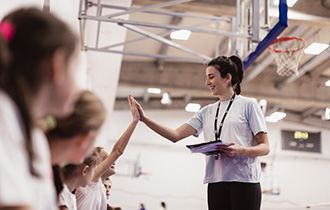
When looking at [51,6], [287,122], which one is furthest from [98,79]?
[287,122]

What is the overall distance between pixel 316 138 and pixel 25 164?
13803 mm

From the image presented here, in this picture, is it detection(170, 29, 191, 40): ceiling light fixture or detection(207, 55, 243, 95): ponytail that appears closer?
detection(207, 55, 243, 95): ponytail

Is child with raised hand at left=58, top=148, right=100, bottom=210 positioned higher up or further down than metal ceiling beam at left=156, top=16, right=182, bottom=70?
further down

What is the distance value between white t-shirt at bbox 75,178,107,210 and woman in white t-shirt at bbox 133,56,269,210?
58cm

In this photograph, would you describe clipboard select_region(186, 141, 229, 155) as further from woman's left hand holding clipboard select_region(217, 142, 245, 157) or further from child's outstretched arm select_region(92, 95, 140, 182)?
child's outstretched arm select_region(92, 95, 140, 182)

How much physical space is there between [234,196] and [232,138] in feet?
1.03

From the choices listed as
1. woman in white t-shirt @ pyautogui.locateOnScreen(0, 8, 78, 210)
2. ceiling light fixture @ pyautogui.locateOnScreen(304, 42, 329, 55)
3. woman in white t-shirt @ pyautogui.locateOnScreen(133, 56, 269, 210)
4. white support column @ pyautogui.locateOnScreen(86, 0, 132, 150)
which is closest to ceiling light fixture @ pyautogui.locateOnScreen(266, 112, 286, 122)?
ceiling light fixture @ pyautogui.locateOnScreen(304, 42, 329, 55)

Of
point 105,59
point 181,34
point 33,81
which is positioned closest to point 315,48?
point 181,34

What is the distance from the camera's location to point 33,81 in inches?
29.7

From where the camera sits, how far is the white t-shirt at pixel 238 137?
208 centimetres

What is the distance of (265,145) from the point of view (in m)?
2.10

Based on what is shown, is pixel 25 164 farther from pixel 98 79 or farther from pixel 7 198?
pixel 98 79

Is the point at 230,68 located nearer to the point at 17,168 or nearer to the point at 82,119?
the point at 82,119

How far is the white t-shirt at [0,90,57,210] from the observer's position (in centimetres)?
66
